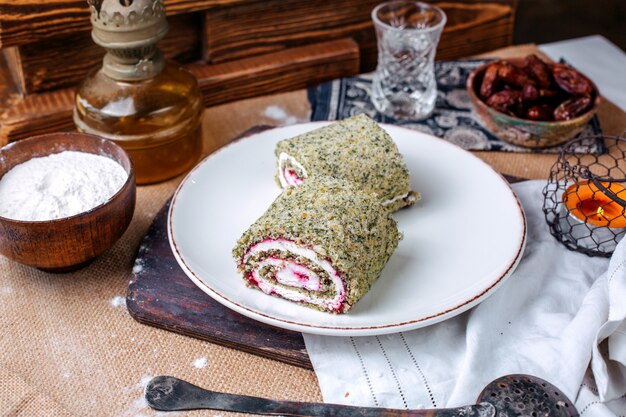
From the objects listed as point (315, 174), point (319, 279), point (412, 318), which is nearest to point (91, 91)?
point (315, 174)

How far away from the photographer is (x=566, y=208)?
161 centimetres

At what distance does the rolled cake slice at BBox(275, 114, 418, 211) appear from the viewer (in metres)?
1.60

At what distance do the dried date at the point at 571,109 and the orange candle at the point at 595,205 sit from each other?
14.4 inches

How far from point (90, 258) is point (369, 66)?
1.35 metres

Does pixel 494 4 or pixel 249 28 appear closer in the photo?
pixel 249 28

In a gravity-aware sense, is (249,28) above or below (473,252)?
above

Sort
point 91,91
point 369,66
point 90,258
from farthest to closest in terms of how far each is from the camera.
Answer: point 369,66 < point 91,91 < point 90,258

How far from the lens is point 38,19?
188 cm

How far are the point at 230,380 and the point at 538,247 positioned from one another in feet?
2.50

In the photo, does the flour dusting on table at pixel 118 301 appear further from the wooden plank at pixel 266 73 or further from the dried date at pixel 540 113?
the dried date at pixel 540 113

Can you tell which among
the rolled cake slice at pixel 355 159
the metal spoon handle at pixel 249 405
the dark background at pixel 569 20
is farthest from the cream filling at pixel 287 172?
the dark background at pixel 569 20

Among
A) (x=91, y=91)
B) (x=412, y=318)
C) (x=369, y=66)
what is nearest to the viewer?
(x=412, y=318)

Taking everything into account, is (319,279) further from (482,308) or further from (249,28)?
(249,28)

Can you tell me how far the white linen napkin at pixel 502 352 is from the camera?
1.30m
